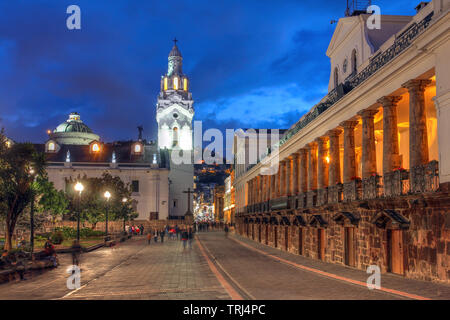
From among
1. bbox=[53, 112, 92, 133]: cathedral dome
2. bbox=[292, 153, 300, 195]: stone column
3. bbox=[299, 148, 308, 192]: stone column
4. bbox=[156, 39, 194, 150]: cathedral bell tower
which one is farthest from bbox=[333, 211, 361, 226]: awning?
bbox=[53, 112, 92, 133]: cathedral dome

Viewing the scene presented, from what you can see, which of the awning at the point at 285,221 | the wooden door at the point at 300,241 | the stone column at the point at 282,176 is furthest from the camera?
the stone column at the point at 282,176

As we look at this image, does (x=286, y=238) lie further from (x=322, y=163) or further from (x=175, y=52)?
(x=175, y=52)

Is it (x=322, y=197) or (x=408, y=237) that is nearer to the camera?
(x=408, y=237)

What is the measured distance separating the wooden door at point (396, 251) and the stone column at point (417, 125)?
9.65 feet

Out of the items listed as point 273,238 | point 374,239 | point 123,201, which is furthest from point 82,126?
point 374,239

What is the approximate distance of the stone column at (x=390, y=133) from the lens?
1845 cm

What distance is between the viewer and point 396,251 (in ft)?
56.7

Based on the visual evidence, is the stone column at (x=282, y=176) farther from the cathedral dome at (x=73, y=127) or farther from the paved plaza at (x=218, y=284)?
the cathedral dome at (x=73, y=127)

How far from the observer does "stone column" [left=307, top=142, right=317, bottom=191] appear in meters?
30.1

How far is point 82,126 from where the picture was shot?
96812 millimetres

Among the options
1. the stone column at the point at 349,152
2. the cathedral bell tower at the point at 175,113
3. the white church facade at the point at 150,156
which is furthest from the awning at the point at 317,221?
the cathedral bell tower at the point at 175,113

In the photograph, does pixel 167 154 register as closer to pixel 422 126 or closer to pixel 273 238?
pixel 273 238

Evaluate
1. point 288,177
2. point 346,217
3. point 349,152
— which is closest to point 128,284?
point 346,217

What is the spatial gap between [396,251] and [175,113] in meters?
80.4
